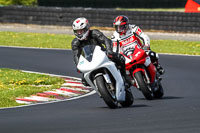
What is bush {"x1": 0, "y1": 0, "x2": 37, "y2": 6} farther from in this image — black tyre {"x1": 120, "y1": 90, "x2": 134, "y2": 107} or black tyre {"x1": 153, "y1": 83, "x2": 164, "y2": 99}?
black tyre {"x1": 120, "y1": 90, "x2": 134, "y2": 107}

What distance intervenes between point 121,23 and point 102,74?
2799 mm

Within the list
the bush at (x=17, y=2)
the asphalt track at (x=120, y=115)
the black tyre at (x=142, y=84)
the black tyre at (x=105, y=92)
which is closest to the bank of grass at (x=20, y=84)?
the asphalt track at (x=120, y=115)

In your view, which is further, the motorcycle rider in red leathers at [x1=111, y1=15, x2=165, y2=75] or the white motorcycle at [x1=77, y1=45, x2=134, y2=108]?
the motorcycle rider in red leathers at [x1=111, y1=15, x2=165, y2=75]

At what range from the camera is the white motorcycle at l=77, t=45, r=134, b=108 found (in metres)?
10.1

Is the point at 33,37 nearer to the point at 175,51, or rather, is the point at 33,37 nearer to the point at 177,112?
the point at 175,51

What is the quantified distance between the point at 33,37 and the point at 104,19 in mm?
3964

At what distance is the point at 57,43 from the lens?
1063 inches

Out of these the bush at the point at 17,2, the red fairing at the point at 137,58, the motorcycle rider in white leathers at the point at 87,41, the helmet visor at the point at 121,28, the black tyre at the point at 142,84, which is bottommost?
the bush at the point at 17,2

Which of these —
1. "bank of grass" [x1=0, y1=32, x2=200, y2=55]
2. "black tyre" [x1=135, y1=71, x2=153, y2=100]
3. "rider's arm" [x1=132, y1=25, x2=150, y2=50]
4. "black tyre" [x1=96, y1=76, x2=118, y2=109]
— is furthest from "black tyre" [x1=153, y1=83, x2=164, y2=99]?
"bank of grass" [x1=0, y1=32, x2=200, y2=55]

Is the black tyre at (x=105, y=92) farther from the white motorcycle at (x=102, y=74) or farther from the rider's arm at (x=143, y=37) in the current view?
the rider's arm at (x=143, y=37)

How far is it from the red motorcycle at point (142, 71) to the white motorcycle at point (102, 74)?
1344mm

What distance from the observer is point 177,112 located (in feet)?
31.4

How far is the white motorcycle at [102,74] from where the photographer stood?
1012 cm

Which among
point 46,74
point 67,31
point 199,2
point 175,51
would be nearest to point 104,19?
point 67,31
